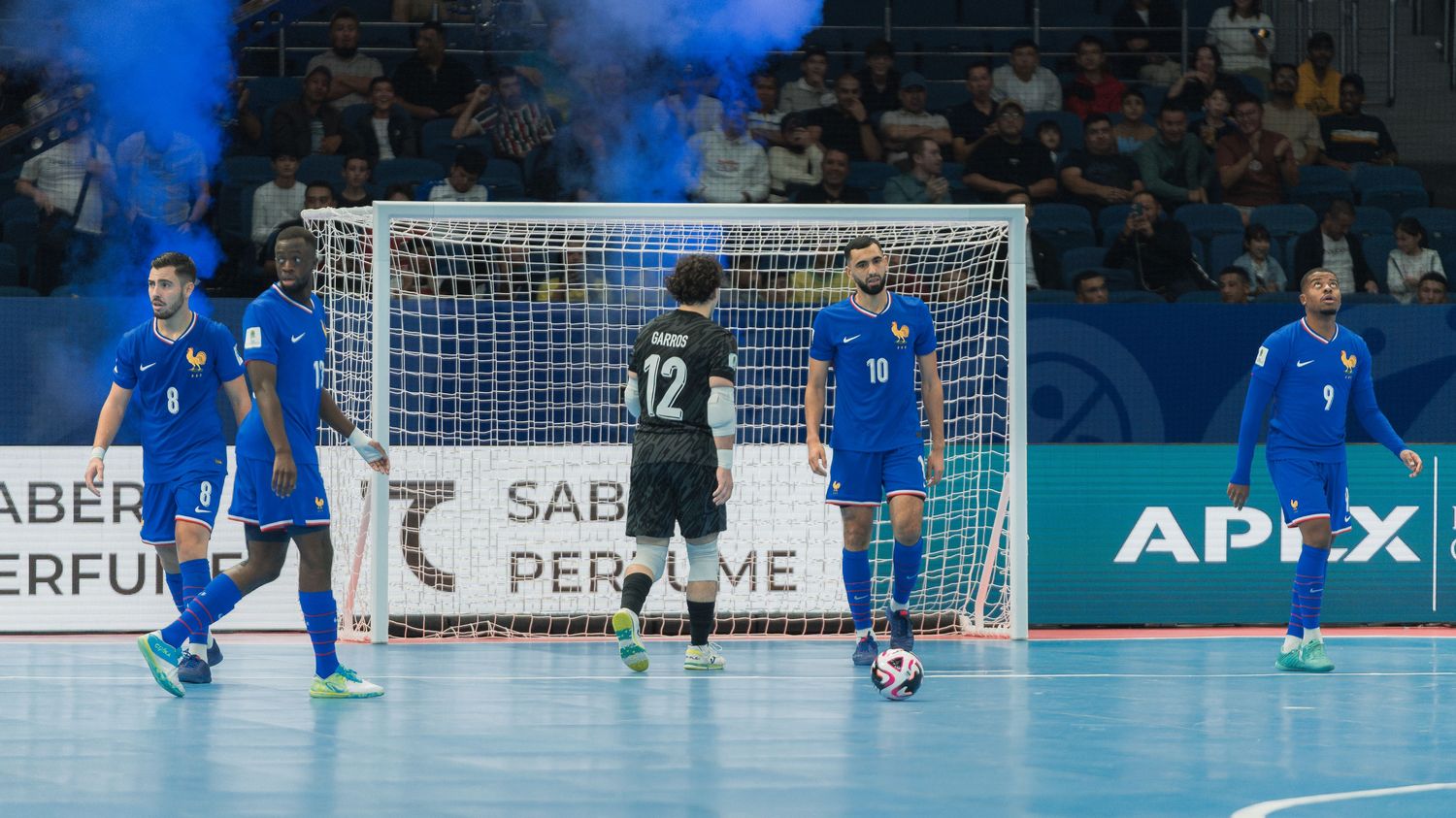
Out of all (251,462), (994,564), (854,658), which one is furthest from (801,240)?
(251,462)

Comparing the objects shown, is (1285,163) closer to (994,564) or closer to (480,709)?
(994,564)

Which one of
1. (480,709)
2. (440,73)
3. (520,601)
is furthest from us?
(440,73)

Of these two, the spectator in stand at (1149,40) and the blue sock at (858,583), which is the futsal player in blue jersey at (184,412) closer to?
the blue sock at (858,583)

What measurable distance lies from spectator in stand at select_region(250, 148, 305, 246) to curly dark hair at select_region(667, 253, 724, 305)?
5745 millimetres

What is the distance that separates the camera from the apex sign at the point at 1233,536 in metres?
11.7

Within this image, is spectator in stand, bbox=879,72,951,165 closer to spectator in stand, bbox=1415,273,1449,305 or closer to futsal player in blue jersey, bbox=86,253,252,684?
spectator in stand, bbox=1415,273,1449,305

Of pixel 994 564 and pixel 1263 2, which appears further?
pixel 1263 2

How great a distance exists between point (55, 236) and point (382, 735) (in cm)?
778

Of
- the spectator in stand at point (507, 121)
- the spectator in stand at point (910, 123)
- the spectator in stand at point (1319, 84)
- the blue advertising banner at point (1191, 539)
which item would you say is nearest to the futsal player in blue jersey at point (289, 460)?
the blue advertising banner at point (1191, 539)

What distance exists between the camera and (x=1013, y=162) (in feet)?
50.1

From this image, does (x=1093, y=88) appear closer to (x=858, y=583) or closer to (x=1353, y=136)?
(x=1353, y=136)

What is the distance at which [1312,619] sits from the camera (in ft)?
→ 29.9

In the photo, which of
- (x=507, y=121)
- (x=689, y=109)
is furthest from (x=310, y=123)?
(x=689, y=109)

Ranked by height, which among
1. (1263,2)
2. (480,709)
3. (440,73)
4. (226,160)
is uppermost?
(1263,2)
